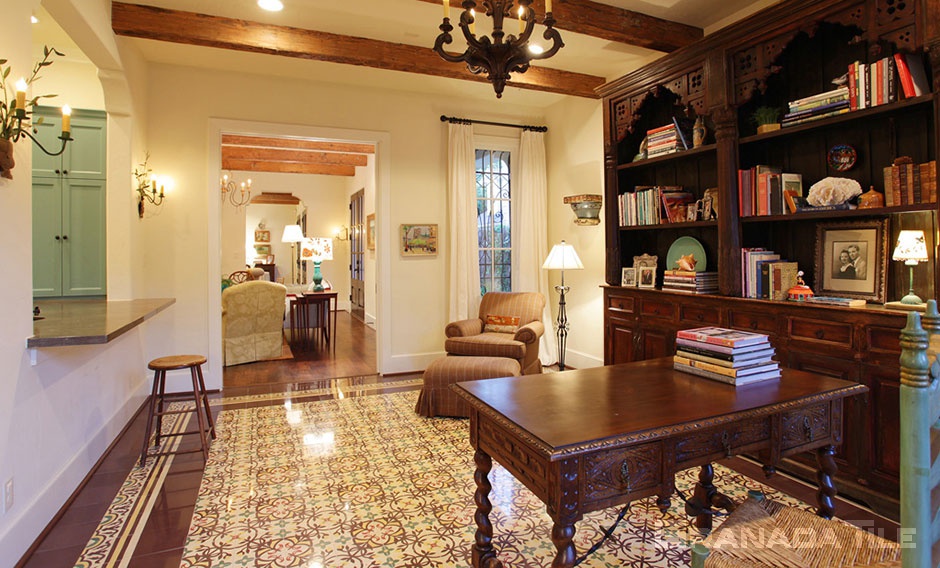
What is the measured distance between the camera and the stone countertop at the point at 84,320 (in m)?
2.24

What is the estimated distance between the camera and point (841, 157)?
291 cm

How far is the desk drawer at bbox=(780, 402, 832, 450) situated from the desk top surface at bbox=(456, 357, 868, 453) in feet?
0.22

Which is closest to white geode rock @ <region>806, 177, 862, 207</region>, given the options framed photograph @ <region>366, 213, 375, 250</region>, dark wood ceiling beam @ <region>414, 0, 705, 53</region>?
dark wood ceiling beam @ <region>414, 0, 705, 53</region>

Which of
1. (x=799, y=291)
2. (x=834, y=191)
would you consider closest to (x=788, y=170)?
(x=834, y=191)

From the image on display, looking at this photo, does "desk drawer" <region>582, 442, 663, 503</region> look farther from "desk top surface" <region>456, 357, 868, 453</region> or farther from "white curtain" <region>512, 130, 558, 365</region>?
"white curtain" <region>512, 130, 558, 365</region>

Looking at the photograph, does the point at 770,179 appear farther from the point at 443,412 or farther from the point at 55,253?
the point at 55,253

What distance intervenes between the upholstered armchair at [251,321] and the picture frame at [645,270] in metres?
4.34

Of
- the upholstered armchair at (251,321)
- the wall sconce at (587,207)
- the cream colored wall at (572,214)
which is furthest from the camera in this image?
the upholstered armchair at (251,321)

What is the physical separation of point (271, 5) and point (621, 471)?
148 inches

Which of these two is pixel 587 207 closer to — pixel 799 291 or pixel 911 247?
pixel 799 291

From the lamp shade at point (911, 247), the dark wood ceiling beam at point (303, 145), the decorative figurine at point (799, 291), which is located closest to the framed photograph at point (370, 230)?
the dark wood ceiling beam at point (303, 145)

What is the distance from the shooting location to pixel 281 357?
6441 mm

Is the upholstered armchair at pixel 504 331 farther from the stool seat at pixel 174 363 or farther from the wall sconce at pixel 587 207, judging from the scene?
the stool seat at pixel 174 363

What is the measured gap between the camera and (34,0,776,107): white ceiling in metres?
3.67
